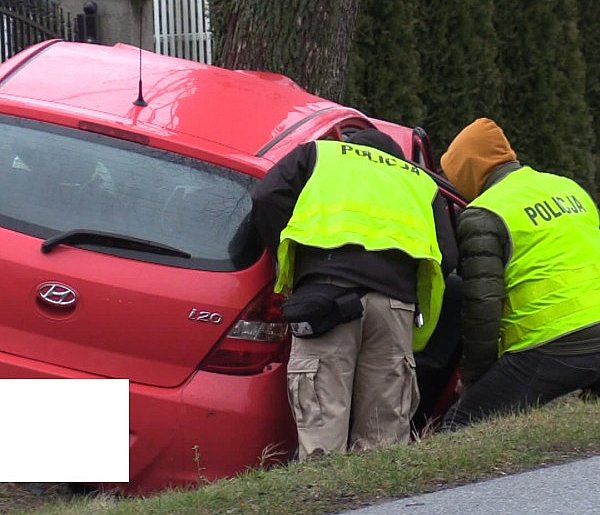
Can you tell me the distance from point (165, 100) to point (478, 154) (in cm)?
160

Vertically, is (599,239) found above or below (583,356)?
above

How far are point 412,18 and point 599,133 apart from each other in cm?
516

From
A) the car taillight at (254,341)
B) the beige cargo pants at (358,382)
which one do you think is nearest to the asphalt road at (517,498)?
the beige cargo pants at (358,382)

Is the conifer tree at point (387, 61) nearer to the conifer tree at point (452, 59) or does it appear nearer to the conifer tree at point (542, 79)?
the conifer tree at point (452, 59)

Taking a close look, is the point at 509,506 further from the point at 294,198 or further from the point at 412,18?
the point at 412,18

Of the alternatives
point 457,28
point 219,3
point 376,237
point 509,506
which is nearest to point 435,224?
point 376,237

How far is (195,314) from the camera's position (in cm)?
447

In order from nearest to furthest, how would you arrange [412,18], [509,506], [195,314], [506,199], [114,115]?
[509,506]
[195,314]
[114,115]
[506,199]
[412,18]

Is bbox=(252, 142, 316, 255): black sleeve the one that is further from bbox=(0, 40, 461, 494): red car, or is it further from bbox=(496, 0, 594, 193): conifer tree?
bbox=(496, 0, 594, 193): conifer tree

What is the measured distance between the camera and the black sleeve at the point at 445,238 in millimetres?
5027

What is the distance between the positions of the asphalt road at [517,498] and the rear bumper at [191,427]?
653mm

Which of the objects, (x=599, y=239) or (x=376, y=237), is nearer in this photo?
(x=376, y=237)

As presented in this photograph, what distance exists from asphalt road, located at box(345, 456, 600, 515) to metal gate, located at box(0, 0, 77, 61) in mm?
8115

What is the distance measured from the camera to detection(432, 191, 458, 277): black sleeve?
503 cm
